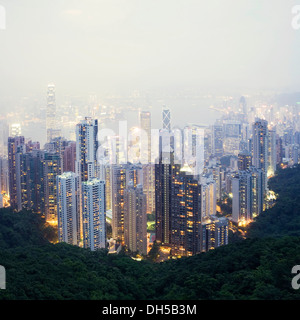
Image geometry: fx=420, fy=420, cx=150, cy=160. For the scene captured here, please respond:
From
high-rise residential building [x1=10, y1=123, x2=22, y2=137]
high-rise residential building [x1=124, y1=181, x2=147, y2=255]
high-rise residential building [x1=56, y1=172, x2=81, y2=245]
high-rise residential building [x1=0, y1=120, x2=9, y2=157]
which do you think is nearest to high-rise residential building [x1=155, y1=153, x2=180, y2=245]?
high-rise residential building [x1=124, y1=181, x2=147, y2=255]

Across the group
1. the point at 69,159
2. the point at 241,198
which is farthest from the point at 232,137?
the point at 69,159

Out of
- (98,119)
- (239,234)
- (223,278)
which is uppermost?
(98,119)

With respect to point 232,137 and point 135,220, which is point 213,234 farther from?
point 232,137

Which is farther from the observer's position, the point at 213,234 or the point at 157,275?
the point at 213,234

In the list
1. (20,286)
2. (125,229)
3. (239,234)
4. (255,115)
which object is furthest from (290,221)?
(20,286)

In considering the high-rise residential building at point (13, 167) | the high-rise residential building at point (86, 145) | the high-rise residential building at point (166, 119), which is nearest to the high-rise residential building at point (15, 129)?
the high-rise residential building at point (13, 167)

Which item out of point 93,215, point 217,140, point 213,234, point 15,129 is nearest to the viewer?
point 213,234
